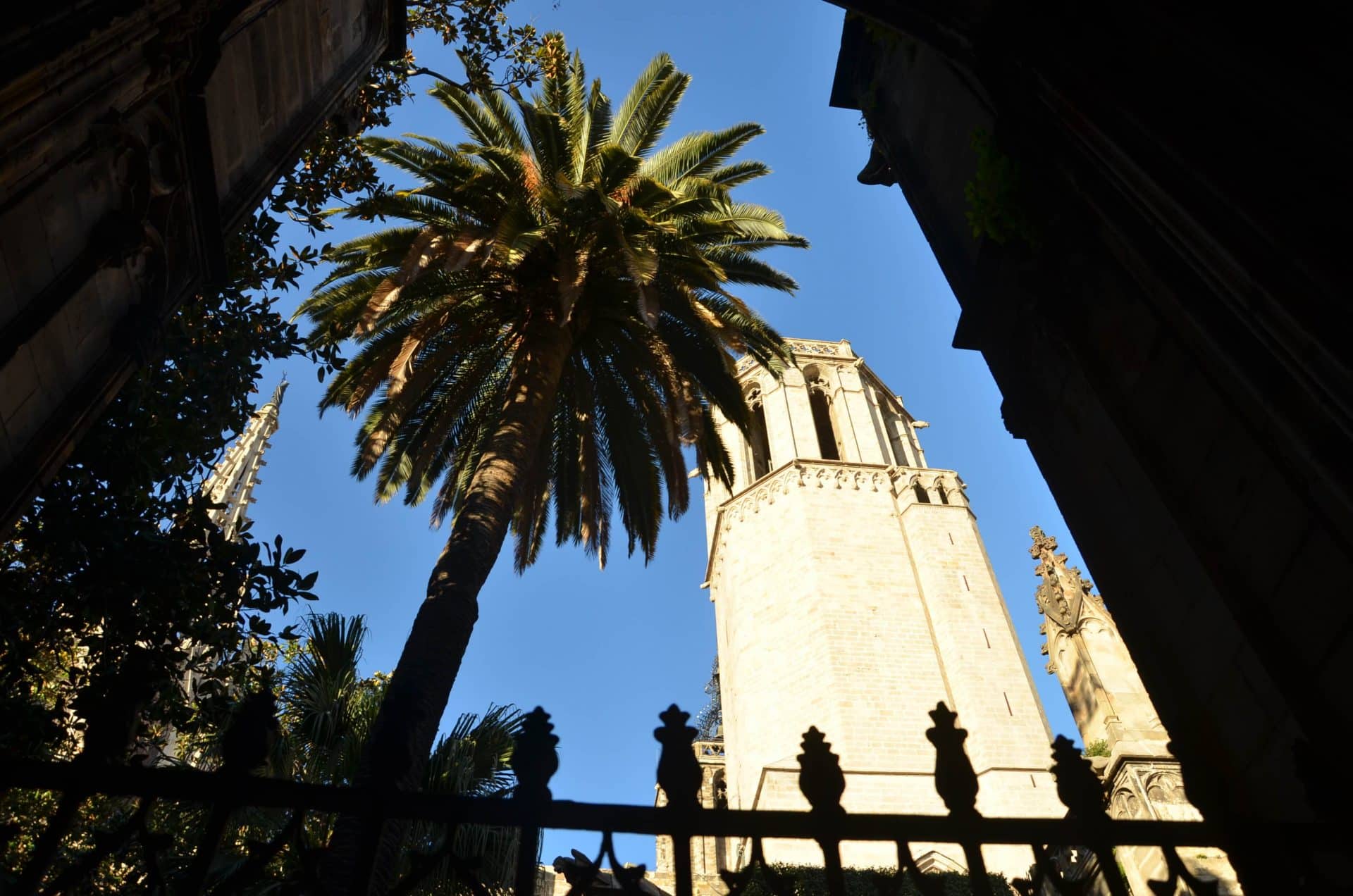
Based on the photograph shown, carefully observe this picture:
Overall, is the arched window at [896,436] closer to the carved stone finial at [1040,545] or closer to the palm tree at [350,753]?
the carved stone finial at [1040,545]

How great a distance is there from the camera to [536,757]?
2.16 meters

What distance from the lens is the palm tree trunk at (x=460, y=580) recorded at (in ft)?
17.5

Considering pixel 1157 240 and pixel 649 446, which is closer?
pixel 1157 240

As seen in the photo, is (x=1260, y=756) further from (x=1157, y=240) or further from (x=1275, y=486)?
(x=1157, y=240)

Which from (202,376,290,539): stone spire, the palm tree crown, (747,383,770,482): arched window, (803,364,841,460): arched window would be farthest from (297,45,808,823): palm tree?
(202,376,290,539): stone spire

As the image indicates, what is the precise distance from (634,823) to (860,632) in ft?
73.9

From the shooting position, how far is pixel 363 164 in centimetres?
905

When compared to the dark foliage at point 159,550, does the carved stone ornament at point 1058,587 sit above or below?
above

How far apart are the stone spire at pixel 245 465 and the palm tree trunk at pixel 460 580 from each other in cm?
2887

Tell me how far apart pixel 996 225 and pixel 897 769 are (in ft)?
61.4

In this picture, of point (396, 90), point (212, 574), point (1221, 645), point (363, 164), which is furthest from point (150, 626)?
point (1221, 645)

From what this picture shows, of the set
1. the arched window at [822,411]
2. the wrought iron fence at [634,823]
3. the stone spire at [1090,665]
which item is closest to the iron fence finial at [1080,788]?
the wrought iron fence at [634,823]

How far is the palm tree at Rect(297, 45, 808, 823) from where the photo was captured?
9266 mm

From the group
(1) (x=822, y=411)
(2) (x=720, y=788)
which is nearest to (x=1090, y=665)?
(2) (x=720, y=788)
